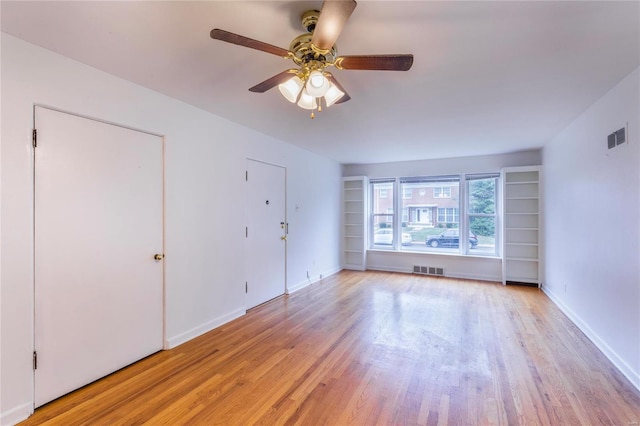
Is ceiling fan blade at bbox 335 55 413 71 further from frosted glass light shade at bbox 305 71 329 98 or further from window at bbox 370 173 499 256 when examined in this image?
window at bbox 370 173 499 256

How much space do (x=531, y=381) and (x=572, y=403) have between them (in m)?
0.27

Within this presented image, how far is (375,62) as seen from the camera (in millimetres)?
1614

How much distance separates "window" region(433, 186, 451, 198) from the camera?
6039 millimetres

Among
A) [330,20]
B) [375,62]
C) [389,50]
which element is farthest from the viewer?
[389,50]

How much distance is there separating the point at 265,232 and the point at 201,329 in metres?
1.53

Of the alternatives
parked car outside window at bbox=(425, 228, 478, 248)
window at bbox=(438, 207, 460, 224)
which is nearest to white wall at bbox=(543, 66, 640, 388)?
parked car outside window at bbox=(425, 228, 478, 248)

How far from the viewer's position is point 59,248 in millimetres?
2094

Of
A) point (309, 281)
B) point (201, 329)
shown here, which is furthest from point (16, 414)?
point (309, 281)

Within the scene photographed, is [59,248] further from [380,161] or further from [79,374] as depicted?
[380,161]

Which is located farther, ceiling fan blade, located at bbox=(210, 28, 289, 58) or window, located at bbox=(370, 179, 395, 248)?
window, located at bbox=(370, 179, 395, 248)

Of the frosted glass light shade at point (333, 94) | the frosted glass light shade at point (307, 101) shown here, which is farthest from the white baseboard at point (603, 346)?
the frosted glass light shade at point (307, 101)

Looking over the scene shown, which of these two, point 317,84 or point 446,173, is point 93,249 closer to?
point 317,84

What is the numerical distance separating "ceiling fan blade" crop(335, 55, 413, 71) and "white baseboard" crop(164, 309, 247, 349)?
2.86 m

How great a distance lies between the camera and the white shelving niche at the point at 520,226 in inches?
205
